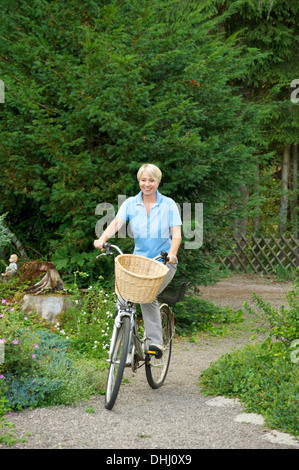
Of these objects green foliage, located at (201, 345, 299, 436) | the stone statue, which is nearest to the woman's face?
green foliage, located at (201, 345, 299, 436)

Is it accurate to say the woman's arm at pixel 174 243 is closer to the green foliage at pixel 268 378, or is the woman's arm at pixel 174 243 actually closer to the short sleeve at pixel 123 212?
the short sleeve at pixel 123 212

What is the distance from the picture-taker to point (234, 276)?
14047mm

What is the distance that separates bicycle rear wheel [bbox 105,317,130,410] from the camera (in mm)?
3994

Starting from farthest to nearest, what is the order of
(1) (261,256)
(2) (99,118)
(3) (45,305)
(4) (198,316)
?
(1) (261,256) < (4) (198,316) < (3) (45,305) < (2) (99,118)

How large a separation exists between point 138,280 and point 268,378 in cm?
130

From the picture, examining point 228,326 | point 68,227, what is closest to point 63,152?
point 68,227

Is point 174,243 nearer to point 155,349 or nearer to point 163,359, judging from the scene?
point 155,349

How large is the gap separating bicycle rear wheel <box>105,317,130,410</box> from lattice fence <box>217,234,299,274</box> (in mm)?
10136

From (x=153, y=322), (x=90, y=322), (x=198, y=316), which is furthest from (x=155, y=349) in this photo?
(x=198, y=316)

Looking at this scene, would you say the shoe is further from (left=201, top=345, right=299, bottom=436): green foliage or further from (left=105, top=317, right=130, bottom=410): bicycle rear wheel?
(left=201, top=345, right=299, bottom=436): green foliage

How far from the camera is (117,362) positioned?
13.3 feet

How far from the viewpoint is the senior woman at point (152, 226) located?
447cm
